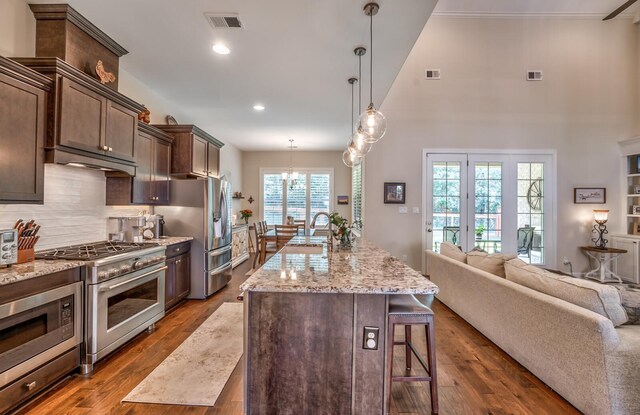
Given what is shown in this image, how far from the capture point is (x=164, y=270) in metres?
3.20

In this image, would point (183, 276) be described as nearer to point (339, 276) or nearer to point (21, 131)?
point (21, 131)

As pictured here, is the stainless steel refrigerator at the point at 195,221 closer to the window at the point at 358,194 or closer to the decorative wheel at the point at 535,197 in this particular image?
the window at the point at 358,194

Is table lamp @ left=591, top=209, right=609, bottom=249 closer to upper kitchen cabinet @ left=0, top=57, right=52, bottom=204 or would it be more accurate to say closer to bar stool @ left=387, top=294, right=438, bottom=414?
bar stool @ left=387, top=294, right=438, bottom=414

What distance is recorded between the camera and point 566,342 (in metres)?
1.91

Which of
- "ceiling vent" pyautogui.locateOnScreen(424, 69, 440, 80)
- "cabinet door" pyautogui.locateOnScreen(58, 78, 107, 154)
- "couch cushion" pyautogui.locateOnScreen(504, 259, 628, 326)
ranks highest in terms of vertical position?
"ceiling vent" pyautogui.locateOnScreen(424, 69, 440, 80)

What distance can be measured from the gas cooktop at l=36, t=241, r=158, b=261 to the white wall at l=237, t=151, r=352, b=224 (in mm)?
5169

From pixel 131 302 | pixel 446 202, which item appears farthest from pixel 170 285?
pixel 446 202

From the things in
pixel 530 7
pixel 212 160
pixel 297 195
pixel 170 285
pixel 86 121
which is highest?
pixel 530 7

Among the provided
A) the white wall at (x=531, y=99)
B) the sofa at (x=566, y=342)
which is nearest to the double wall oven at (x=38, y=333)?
the sofa at (x=566, y=342)

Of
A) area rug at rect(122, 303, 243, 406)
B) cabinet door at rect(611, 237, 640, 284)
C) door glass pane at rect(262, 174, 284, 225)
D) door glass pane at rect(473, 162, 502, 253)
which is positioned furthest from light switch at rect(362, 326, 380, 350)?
door glass pane at rect(262, 174, 284, 225)

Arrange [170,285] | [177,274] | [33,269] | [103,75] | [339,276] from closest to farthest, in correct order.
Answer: [339,276]
[33,269]
[103,75]
[170,285]
[177,274]

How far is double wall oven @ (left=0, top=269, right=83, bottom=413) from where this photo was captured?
1.71m

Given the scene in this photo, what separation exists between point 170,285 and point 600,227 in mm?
7135

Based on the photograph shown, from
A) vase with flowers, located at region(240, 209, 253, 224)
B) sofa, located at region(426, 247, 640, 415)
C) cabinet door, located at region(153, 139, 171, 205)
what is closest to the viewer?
sofa, located at region(426, 247, 640, 415)
